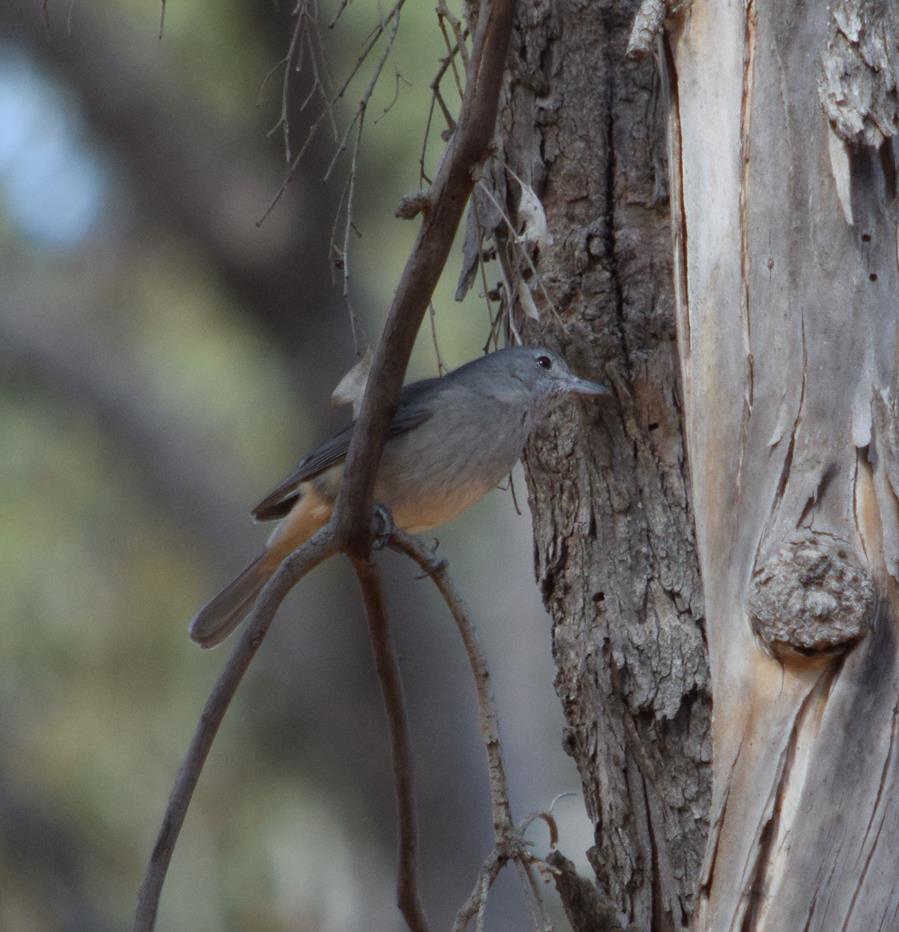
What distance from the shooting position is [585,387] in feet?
10.8

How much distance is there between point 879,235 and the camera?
234 centimetres

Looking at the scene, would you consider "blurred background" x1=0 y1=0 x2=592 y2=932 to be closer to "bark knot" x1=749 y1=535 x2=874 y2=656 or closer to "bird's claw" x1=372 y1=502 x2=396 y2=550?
"bird's claw" x1=372 y1=502 x2=396 y2=550

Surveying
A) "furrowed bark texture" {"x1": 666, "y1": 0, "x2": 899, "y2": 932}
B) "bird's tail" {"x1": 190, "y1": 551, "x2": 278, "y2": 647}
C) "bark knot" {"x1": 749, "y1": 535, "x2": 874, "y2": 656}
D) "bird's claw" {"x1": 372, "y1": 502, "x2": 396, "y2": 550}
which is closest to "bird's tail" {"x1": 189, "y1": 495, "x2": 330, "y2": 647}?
"bird's tail" {"x1": 190, "y1": 551, "x2": 278, "y2": 647}

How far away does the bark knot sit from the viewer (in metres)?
2.10

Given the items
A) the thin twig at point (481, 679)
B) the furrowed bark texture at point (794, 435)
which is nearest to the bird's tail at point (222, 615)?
the thin twig at point (481, 679)

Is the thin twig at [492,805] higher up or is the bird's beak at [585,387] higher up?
the bird's beak at [585,387]

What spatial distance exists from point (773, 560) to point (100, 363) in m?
7.74

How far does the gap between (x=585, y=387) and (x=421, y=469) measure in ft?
3.99

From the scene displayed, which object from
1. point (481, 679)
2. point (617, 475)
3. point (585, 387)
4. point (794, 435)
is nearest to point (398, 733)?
point (481, 679)

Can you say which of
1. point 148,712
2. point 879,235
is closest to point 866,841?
point 879,235

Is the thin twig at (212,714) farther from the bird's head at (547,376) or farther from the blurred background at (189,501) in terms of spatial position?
the blurred background at (189,501)

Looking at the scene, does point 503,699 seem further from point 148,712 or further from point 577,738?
point 577,738

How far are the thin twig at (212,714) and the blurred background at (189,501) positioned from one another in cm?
546

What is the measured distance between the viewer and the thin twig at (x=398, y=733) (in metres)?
3.06
